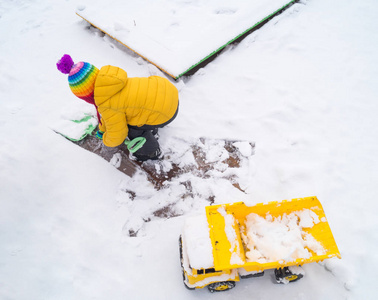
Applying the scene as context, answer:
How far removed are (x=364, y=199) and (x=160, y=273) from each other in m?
2.00

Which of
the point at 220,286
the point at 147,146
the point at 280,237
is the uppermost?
the point at 147,146

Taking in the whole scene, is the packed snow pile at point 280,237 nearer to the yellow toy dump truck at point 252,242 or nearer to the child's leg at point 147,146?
the yellow toy dump truck at point 252,242

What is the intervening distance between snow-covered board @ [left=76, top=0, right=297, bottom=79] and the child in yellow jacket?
1054 millimetres

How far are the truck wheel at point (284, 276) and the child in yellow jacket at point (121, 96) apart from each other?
1.53 m

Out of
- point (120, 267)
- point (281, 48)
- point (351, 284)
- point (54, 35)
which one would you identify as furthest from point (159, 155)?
point (54, 35)

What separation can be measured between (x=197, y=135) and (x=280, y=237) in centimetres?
137

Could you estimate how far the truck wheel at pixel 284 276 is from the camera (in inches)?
78.2

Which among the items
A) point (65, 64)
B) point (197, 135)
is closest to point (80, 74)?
point (65, 64)

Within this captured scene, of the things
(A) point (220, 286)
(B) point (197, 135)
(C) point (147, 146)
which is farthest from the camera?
(B) point (197, 135)

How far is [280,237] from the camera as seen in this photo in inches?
80.0

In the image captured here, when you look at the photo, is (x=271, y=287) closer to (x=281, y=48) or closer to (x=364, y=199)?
(x=364, y=199)

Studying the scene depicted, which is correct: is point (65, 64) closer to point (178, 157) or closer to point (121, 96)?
point (121, 96)

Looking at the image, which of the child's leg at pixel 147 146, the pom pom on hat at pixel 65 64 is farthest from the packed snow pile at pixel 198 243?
the pom pom on hat at pixel 65 64

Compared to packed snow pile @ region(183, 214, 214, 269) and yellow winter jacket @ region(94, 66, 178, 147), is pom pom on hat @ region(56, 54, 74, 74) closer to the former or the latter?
yellow winter jacket @ region(94, 66, 178, 147)
